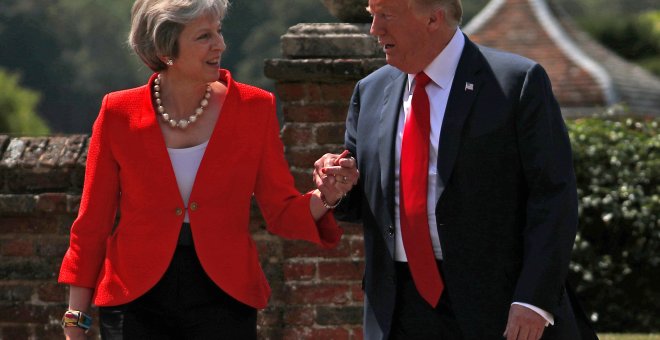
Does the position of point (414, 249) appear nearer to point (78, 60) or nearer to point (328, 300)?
point (328, 300)

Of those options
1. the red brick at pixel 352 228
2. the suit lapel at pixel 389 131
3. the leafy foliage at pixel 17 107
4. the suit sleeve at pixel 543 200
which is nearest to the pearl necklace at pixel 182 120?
the suit lapel at pixel 389 131

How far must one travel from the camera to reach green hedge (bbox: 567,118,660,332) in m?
7.78

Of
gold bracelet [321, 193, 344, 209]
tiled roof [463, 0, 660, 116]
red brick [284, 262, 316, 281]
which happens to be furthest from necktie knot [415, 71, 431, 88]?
tiled roof [463, 0, 660, 116]

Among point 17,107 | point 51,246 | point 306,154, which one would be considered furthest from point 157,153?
point 17,107

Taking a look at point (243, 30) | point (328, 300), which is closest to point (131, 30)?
point (328, 300)

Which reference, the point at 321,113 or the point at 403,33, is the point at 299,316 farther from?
the point at 403,33

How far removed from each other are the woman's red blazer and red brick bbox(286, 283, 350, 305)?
5.25 feet

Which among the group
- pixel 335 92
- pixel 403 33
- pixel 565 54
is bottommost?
pixel 335 92

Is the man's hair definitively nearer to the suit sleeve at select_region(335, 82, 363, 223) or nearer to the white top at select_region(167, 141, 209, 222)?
the suit sleeve at select_region(335, 82, 363, 223)

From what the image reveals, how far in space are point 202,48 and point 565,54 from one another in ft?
106

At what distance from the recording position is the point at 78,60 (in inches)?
1035

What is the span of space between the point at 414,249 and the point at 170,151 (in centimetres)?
79

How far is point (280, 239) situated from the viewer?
5.81 m

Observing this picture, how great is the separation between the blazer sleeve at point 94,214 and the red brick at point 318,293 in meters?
1.80
